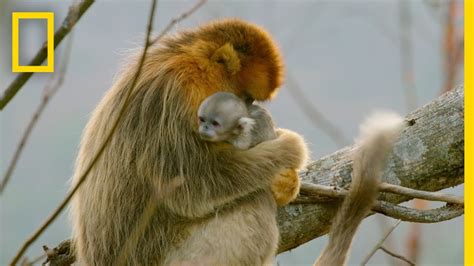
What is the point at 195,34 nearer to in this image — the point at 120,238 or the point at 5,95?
the point at 120,238

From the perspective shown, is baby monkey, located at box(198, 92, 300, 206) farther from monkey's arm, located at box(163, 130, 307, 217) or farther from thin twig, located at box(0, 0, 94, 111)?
thin twig, located at box(0, 0, 94, 111)

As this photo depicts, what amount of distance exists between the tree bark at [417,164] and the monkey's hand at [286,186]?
25 cm

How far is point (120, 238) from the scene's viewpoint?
3209mm

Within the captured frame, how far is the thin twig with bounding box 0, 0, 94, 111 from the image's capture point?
1.32 meters

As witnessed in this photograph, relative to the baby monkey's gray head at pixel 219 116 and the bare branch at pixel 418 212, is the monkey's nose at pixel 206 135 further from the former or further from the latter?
the bare branch at pixel 418 212

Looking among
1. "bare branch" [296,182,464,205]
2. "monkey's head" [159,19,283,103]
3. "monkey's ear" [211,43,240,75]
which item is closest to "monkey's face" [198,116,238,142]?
"monkey's head" [159,19,283,103]

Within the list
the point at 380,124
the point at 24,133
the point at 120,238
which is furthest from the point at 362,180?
the point at 24,133

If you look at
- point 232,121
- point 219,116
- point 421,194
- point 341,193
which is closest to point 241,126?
point 232,121

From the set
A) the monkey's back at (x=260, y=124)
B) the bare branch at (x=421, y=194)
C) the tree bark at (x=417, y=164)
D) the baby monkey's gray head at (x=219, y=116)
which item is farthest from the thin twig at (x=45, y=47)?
the tree bark at (x=417, y=164)

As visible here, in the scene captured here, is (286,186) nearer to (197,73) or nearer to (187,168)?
(187,168)

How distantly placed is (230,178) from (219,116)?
1.13ft

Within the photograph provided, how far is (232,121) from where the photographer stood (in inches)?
120

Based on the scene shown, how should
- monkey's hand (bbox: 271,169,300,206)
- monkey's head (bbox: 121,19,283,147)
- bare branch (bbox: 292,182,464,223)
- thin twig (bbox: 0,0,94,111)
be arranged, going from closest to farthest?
thin twig (bbox: 0,0,94,111) < monkey's head (bbox: 121,19,283,147) < monkey's hand (bbox: 271,169,300,206) < bare branch (bbox: 292,182,464,223)

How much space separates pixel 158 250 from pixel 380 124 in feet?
3.30
